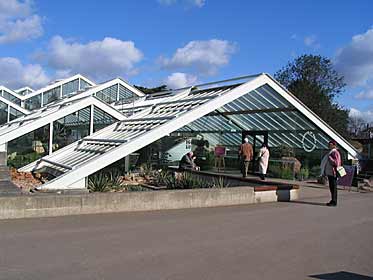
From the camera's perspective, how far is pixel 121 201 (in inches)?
396

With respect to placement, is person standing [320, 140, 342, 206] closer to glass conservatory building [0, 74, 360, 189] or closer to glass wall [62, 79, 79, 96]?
glass conservatory building [0, 74, 360, 189]

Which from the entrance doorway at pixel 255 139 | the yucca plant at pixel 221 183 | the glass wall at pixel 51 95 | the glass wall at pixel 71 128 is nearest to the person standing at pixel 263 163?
the yucca plant at pixel 221 183

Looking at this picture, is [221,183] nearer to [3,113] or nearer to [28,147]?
[28,147]

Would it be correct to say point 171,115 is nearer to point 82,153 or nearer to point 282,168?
point 82,153

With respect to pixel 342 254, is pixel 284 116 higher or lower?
higher

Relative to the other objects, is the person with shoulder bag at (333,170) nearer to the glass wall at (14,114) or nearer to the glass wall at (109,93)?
the glass wall at (109,93)

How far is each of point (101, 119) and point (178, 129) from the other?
3.61 meters

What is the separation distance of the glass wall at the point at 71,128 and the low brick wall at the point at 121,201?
31.9 ft

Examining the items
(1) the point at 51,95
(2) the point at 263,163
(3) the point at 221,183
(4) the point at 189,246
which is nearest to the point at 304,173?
(2) the point at 263,163

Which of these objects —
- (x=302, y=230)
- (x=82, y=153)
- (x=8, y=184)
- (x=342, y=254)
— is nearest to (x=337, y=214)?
(x=302, y=230)

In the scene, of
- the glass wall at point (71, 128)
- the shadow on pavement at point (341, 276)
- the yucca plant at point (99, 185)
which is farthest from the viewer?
the glass wall at point (71, 128)

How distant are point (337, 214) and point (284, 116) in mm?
10152

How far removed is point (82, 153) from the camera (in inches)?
664

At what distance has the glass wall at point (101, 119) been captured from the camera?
20094 mm
